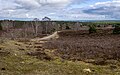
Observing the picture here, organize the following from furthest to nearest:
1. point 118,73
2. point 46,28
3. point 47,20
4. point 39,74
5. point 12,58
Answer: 1. point 47,20
2. point 46,28
3. point 12,58
4. point 118,73
5. point 39,74

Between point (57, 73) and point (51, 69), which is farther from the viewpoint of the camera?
point (51, 69)

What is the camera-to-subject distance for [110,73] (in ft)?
58.1

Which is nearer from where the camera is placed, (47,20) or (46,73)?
(46,73)

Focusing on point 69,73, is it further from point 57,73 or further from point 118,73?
point 118,73

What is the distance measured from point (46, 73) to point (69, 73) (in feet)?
5.55

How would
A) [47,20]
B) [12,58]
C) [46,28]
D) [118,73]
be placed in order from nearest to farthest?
[118,73], [12,58], [46,28], [47,20]

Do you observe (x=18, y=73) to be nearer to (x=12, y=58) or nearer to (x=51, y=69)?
(x=51, y=69)

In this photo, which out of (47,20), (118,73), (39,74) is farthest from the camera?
(47,20)

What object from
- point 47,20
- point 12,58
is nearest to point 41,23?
point 47,20

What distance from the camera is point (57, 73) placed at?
16719 mm

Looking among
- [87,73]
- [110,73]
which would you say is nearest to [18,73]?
[87,73]

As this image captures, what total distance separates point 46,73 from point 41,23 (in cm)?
12929

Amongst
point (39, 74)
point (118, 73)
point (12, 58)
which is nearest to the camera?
point (39, 74)

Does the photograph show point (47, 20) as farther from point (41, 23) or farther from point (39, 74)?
point (39, 74)
